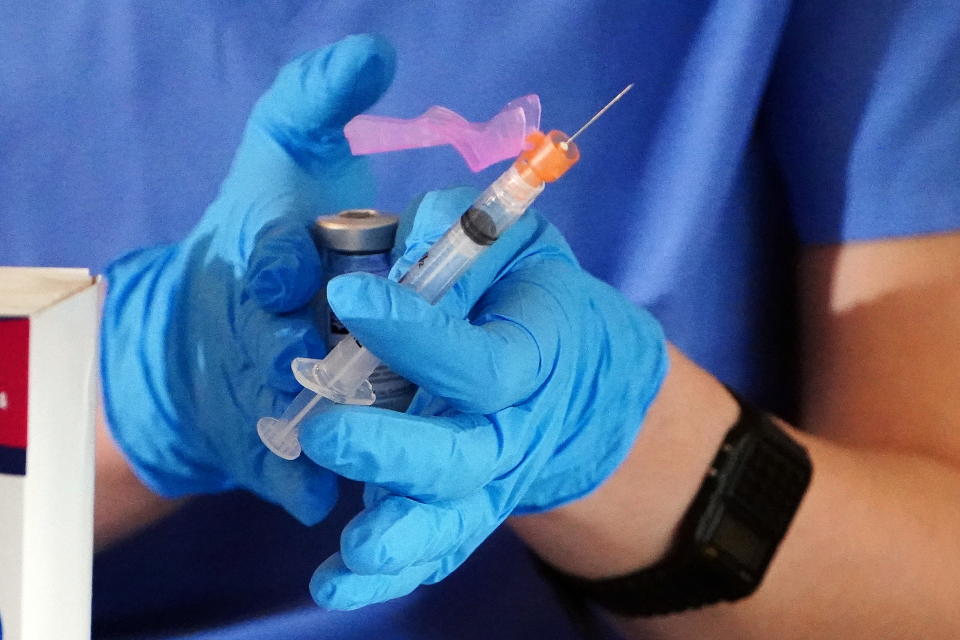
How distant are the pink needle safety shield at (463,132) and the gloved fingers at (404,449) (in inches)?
8.3

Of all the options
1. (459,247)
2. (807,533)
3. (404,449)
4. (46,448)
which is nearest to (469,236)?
(459,247)

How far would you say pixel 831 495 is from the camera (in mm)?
590

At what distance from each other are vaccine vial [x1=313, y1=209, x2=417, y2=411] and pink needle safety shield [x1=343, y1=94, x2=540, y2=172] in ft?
0.26

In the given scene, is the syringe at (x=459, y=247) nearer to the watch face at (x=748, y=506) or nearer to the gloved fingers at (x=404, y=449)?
the gloved fingers at (x=404, y=449)

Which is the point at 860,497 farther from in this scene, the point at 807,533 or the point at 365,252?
the point at 365,252

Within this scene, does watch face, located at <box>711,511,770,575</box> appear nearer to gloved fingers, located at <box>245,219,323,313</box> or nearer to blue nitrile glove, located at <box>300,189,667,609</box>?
blue nitrile glove, located at <box>300,189,667,609</box>

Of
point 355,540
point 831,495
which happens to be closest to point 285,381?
point 355,540

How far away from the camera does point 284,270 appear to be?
0.50 m

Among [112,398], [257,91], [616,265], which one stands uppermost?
[257,91]

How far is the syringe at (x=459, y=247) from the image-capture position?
16.7 inches

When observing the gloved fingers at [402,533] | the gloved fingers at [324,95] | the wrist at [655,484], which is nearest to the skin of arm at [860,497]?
the wrist at [655,484]

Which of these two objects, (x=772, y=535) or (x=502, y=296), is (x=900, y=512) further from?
(x=502, y=296)

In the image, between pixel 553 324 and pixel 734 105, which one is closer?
pixel 553 324

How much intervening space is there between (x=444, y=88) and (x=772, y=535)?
47cm
